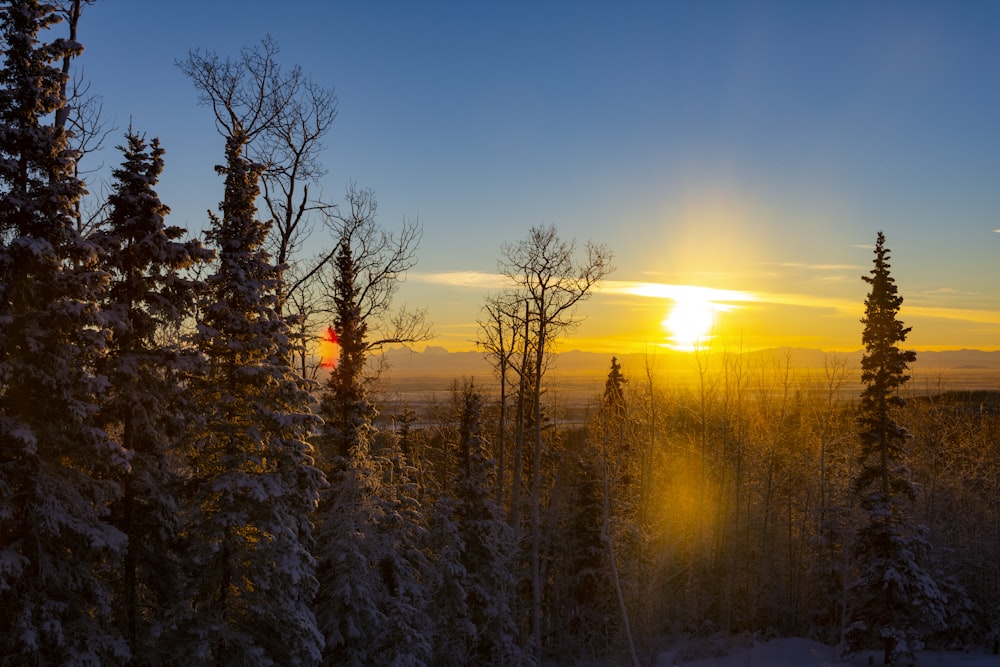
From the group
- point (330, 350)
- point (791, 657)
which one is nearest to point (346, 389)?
point (330, 350)

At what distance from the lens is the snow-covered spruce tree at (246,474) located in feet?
51.4

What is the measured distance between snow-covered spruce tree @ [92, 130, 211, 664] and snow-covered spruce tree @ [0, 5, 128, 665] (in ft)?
2.93

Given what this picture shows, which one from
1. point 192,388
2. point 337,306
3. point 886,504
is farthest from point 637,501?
point 192,388

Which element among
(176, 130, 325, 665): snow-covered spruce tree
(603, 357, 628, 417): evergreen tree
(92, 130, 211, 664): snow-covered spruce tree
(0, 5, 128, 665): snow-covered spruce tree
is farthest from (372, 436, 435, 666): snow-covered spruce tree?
(603, 357, 628, 417): evergreen tree

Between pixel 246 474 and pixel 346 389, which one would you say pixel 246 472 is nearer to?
pixel 246 474

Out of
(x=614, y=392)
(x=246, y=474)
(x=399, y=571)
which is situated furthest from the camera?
(x=614, y=392)

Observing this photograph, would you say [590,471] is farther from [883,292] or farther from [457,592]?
[883,292]

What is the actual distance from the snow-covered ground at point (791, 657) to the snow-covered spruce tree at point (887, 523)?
1993mm

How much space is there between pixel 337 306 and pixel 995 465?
146 feet

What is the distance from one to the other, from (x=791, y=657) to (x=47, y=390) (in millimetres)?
36586

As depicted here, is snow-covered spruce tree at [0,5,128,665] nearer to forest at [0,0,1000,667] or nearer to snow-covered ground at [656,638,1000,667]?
forest at [0,0,1000,667]

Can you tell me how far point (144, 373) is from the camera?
16.0m

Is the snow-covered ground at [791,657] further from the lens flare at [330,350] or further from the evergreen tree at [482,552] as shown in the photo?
the lens flare at [330,350]

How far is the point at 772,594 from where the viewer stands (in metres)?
46.6
